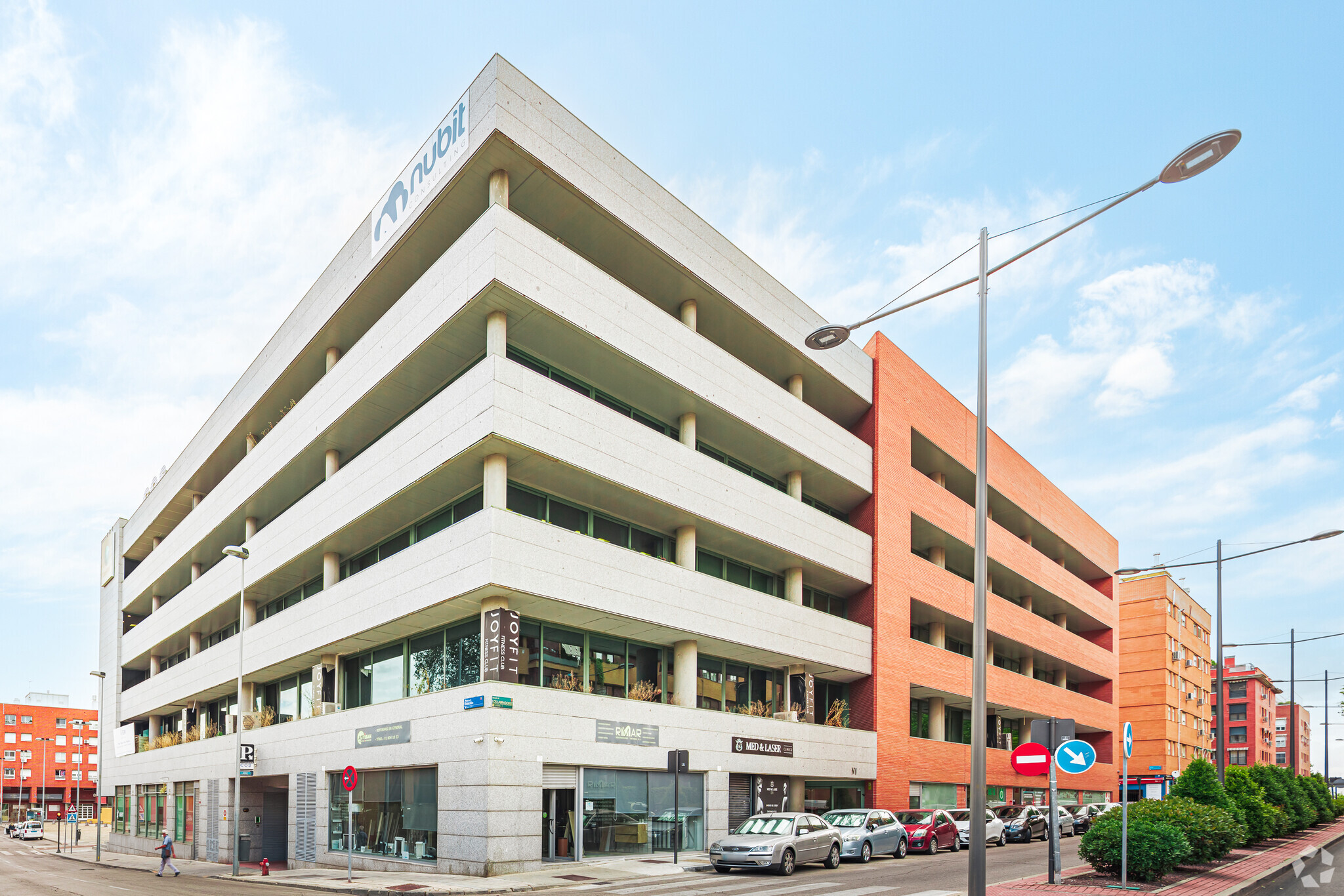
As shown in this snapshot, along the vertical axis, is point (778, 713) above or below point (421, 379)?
below

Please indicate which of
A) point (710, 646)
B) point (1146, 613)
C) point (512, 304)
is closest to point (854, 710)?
point (710, 646)

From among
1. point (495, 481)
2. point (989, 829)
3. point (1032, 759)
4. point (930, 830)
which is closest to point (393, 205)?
point (495, 481)

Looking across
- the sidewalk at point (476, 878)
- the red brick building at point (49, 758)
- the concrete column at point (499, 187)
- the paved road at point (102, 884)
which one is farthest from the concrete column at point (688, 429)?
the red brick building at point (49, 758)

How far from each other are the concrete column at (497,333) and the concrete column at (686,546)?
343 inches

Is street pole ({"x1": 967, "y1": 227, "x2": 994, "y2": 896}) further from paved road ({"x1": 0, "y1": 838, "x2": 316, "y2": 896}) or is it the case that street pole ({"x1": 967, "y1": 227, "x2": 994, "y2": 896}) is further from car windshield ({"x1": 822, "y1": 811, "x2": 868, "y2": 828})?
car windshield ({"x1": 822, "y1": 811, "x2": 868, "y2": 828})

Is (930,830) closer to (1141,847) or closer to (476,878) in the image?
(1141,847)

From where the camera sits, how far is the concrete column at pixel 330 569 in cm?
3331

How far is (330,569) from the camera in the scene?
110ft

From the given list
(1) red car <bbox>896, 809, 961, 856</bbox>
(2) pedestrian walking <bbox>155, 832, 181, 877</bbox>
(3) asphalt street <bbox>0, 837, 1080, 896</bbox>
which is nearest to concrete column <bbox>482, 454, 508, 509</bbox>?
(3) asphalt street <bbox>0, 837, 1080, 896</bbox>

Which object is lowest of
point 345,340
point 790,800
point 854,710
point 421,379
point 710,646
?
point 790,800

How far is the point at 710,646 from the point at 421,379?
1229 centimetres

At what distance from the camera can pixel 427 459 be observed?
26.6 metres

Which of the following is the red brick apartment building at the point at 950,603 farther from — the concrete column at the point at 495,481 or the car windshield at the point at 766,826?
the concrete column at the point at 495,481

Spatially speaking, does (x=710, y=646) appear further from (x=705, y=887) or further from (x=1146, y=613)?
(x=1146, y=613)
